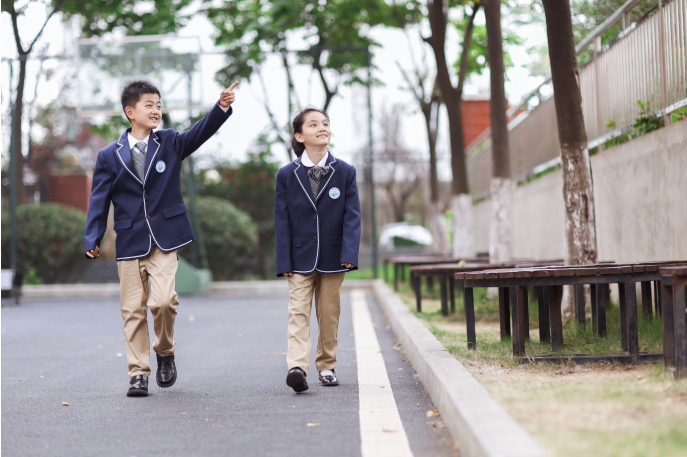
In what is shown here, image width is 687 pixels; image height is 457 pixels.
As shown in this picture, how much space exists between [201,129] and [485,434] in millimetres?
2946

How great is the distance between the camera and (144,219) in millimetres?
4781

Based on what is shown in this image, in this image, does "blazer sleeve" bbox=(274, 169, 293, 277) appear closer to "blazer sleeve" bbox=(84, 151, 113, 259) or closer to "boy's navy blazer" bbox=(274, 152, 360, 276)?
"boy's navy blazer" bbox=(274, 152, 360, 276)

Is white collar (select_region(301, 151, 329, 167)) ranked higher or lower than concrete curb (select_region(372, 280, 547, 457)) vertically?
higher

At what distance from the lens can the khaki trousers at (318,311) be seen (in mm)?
4703

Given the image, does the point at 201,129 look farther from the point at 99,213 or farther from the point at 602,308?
the point at 602,308

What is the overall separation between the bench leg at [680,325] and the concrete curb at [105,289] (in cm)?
1133

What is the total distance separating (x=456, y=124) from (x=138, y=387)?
27.0ft

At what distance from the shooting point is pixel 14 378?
5.61 metres

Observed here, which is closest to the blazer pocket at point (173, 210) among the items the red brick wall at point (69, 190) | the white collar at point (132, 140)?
the white collar at point (132, 140)

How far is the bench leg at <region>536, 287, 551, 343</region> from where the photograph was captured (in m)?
5.13

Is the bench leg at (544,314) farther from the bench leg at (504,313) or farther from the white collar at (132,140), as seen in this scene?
the white collar at (132,140)

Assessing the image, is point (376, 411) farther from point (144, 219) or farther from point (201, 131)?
point (201, 131)

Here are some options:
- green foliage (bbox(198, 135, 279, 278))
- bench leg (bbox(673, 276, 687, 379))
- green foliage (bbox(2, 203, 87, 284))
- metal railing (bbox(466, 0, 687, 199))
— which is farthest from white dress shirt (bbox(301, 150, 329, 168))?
green foliage (bbox(198, 135, 279, 278))

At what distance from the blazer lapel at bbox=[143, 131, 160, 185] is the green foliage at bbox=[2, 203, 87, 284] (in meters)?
12.3
